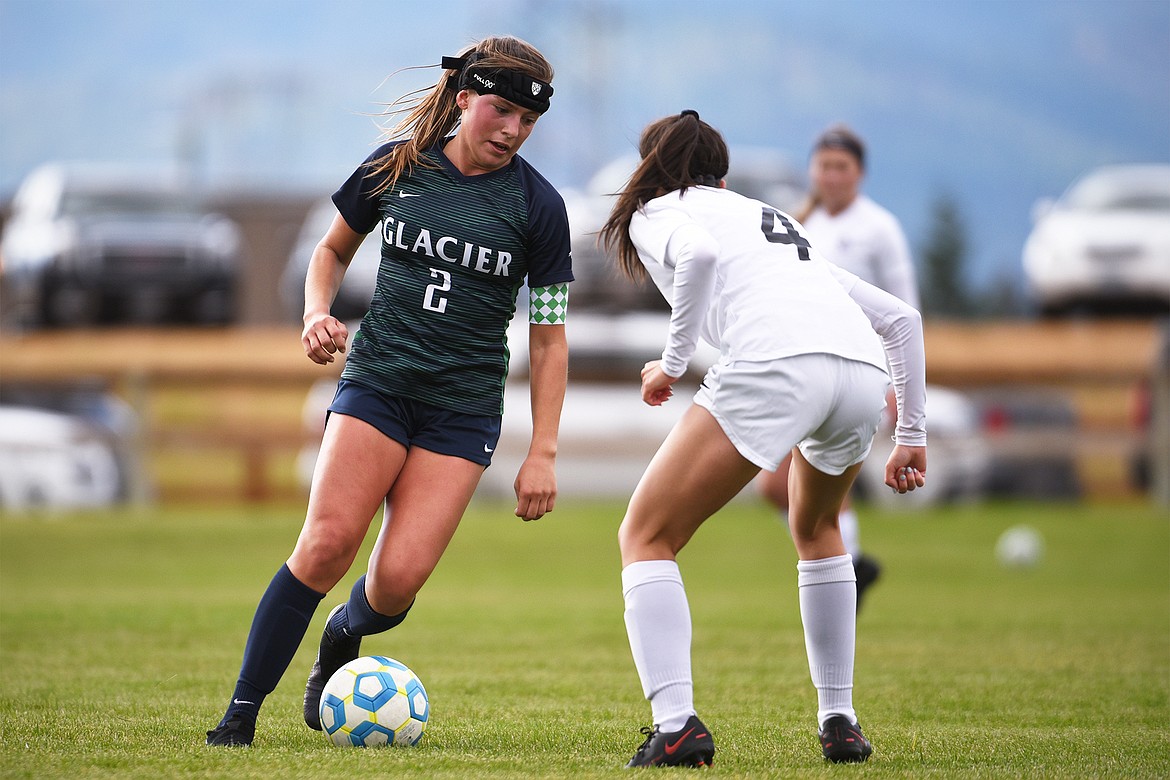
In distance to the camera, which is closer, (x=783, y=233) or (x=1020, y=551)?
(x=783, y=233)

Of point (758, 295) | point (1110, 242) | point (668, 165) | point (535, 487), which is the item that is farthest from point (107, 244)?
point (758, 295)

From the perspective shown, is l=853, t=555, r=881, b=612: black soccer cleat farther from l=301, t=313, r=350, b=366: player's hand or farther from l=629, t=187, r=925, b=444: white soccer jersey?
l=301, t=313, r=350, b=366: player's hand

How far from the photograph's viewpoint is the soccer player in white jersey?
6.97m

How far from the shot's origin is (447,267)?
4293 mm

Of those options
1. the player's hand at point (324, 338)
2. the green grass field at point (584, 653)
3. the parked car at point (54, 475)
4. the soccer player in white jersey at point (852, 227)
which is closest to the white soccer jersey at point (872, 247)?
the soccer player in white jersey at point (852, 227)

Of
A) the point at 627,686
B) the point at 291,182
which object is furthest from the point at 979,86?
the point at 627,686

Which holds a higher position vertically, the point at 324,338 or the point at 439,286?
the point at 439,286

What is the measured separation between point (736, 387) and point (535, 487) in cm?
74

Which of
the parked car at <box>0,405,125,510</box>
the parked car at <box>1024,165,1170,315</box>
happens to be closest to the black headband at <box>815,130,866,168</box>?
the parked car at <box>1024,165,1170,315</box>

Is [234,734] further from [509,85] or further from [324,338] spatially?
[509,85]

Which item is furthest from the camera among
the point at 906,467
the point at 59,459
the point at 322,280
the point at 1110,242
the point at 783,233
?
the point at 59,459

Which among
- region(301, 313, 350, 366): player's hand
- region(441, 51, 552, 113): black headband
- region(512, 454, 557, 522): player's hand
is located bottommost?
region(512, 454, 557, 522): player's hand

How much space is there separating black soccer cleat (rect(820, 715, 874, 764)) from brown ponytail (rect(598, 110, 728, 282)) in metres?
1.45

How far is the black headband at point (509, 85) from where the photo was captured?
4.18 metres
